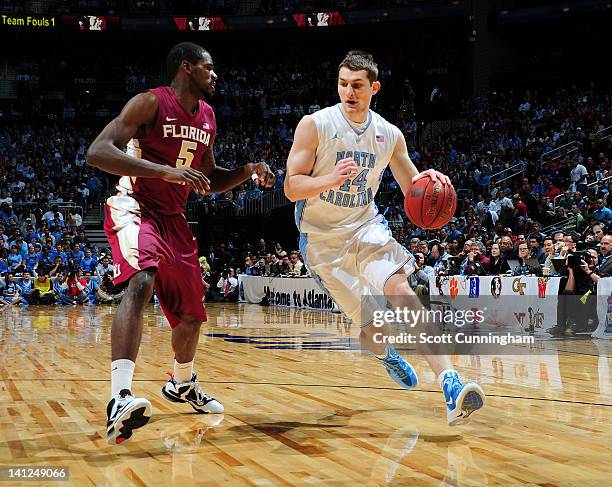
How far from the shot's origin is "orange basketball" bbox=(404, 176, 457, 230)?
13.6 feet

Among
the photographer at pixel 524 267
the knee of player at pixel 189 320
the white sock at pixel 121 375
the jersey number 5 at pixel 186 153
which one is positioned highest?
the jersey number 5 at pixel 186 153

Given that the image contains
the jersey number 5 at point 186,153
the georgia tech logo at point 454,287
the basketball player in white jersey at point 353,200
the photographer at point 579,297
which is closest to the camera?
the jersey number 5 at point 186,153

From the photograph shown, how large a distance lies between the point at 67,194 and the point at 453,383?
71.5 feet

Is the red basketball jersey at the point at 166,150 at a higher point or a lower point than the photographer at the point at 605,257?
higher

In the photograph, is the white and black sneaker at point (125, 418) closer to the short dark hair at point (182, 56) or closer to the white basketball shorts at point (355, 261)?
the white basketball shorts at point (355, 261)

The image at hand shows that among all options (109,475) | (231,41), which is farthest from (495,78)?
(109,475)

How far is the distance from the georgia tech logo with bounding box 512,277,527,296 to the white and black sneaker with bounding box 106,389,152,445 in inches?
286

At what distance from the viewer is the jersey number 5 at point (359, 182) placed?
4328mm

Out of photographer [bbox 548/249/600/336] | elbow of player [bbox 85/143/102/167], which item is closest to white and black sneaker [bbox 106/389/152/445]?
elbow of player [bbox 85/143/102/167]

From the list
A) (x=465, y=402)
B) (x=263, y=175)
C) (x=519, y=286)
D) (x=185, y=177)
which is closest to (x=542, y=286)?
(x=519, y=286)

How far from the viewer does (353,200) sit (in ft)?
14.3

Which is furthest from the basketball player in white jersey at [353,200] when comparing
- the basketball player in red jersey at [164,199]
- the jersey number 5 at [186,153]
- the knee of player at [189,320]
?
the knee of player at [189,320]

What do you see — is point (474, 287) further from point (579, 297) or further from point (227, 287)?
point (227, 287)

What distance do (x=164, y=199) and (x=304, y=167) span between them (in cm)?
78
